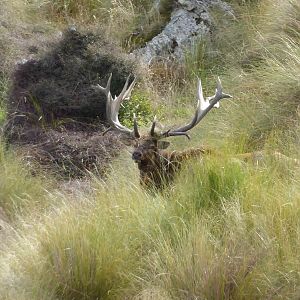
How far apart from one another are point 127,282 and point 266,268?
2.81ft

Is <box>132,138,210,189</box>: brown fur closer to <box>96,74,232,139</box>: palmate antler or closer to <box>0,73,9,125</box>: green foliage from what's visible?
<box>96,74,232,139</box>: palmate antler

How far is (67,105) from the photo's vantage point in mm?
9664

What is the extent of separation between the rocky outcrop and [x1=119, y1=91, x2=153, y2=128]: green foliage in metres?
1.70

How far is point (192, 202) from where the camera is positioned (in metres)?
5.74

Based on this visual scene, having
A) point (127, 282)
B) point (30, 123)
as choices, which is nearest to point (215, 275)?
point (127, 282)

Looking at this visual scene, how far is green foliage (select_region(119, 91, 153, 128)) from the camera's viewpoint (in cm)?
978

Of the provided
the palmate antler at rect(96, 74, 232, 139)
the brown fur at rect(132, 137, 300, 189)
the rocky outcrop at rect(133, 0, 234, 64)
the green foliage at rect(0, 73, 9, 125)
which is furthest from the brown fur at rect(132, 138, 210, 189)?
the rocky outcrop at rect(133, 0, 234, 64)

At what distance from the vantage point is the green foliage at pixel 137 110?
9781 millimetres

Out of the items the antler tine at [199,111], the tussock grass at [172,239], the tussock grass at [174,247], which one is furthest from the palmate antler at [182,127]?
the tussock grass at [174,247]

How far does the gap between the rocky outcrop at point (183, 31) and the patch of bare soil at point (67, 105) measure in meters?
1.79

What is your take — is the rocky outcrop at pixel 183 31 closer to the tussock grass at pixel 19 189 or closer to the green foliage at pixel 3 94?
the green foliage at pixel 3 94

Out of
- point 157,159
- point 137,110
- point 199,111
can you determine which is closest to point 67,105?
point 137,110

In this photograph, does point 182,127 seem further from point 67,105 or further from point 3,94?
point 3,94

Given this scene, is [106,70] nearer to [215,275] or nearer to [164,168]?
[164,168]
